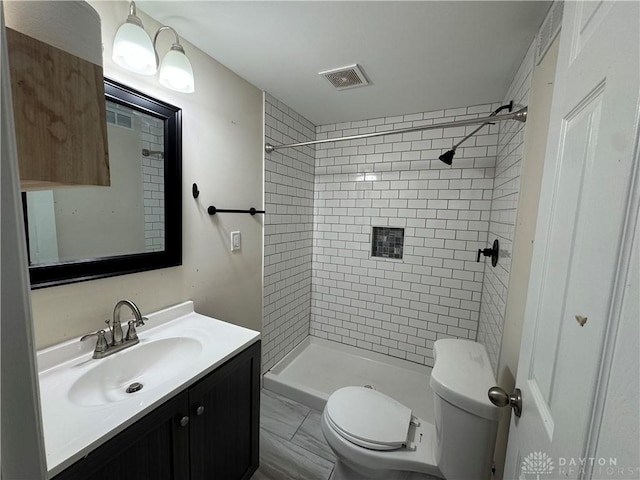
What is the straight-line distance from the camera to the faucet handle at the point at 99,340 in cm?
100

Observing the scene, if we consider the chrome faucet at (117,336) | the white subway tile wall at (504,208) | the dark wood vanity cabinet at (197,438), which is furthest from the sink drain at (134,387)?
the white subway tile wall at (504,208)

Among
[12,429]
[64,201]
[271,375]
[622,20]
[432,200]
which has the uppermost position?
[622,20]

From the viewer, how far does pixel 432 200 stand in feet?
7.10

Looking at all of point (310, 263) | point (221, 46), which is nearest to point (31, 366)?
point (221, 46)

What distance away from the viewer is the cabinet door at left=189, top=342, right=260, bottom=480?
97 centimetres

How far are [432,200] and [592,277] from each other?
6.12 ft

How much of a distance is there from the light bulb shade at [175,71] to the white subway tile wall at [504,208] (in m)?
1.61

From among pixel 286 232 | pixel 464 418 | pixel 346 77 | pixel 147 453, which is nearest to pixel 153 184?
pixel 147 453

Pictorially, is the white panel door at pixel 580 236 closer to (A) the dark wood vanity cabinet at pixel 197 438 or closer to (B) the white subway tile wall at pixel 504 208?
(B) the white subway tile wall at pixel 504 208

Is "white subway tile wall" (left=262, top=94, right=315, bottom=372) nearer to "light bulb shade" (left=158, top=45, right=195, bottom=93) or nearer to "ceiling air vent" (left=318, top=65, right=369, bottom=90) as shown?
"ceiling air vent" (left=318, top=65, right=369, bottom=90)

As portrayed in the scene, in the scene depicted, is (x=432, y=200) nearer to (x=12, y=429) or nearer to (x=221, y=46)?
(x=221, y=46)

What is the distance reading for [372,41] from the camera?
1285mm

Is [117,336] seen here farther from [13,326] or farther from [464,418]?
[464,418]

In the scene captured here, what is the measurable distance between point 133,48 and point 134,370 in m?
1.28
